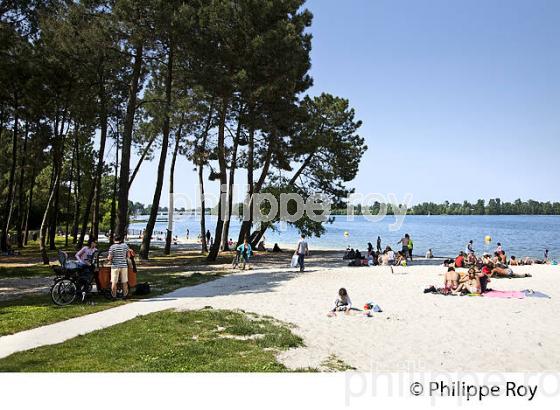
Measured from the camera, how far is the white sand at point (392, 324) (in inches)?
273

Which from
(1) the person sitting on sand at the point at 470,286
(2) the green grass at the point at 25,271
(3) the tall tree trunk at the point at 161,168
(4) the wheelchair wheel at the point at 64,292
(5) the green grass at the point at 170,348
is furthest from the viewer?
(3) the tall tree trunk at the point at 161,168

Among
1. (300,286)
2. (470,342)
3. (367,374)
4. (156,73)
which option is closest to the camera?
(367,374)

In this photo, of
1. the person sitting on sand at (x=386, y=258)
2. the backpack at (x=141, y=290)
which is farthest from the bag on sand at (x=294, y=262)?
the backpack at (x=141, y=290)

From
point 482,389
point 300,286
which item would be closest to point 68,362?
point 482,389

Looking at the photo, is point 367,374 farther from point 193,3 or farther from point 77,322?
point 193,3

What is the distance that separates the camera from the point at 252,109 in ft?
81.9

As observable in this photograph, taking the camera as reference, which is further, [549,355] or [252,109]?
[252,109]

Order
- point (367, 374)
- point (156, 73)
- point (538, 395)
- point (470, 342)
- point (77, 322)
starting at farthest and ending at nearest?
point (156, 73), point (77, 322), point (470, 342), point (367, 374), point (538, 395)

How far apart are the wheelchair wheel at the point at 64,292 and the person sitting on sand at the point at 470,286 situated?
11518 mm

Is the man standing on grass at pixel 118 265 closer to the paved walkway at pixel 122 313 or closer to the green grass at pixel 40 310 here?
the green grass at pixel 40 310

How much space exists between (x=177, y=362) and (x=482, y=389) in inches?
168

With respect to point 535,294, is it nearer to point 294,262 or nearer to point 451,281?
point 451,281

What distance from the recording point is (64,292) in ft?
36.9

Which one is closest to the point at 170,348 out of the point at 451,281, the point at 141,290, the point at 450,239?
the point at 141,290
